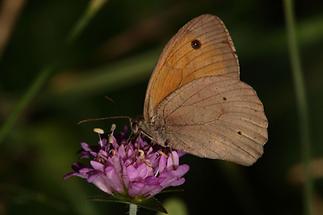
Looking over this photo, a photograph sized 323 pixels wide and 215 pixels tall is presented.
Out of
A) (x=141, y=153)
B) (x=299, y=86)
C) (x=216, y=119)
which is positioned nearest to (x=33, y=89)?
(x=141, y=153)

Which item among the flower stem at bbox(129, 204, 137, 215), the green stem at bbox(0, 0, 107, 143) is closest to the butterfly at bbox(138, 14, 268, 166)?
the flower stem at bbox(129, 204, 137, 215)

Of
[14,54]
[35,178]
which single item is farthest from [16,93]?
[35,178]

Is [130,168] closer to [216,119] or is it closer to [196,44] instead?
[216,119]

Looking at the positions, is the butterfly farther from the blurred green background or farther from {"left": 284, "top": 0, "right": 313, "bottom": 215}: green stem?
the blurred green background

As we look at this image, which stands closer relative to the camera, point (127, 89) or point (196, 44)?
point (196, 44)

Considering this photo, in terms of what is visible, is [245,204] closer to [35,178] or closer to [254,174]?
[254,174]

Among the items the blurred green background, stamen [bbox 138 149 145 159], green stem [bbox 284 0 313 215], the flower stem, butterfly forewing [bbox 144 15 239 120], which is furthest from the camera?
the blurred green background

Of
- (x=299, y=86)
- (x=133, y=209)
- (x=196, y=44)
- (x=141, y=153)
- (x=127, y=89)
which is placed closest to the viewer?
(x=133, y=209)
